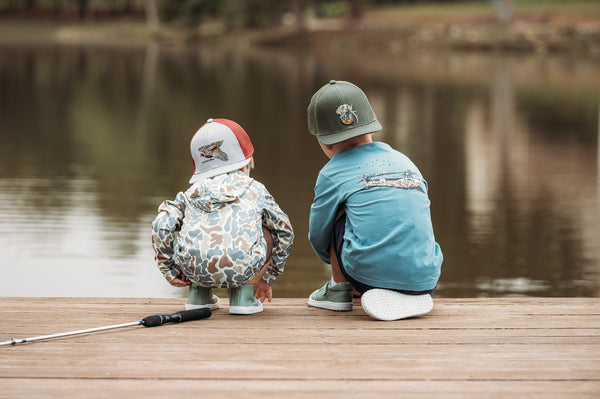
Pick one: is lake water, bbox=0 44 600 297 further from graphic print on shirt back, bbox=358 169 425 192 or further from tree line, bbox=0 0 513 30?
tree line, bbox=0 0 513 30

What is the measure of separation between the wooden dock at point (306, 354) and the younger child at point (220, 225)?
15 centimetres

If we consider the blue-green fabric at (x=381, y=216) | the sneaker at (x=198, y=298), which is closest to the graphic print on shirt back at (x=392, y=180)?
the blue-green fabric at (x=381, y=216)

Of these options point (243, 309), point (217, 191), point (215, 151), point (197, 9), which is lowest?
point (243, 309)

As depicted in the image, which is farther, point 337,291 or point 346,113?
point 337,291

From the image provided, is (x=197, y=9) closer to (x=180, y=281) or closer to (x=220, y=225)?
(x=180, y=281)

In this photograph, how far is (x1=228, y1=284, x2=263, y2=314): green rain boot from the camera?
297 centimetres

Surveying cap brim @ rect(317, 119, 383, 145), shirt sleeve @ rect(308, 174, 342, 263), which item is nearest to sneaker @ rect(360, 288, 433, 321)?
shirt sleeve @ rect(308, 174, 342, 263)

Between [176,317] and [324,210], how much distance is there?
669 mm

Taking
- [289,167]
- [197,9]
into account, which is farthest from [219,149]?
[197,9]

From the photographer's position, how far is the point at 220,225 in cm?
286

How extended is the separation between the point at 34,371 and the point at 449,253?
3809 mm

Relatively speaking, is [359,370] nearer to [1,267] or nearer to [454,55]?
[1,267]

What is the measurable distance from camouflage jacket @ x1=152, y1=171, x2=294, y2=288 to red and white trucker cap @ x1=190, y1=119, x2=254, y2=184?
4cm

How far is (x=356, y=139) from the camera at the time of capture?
304 cm
